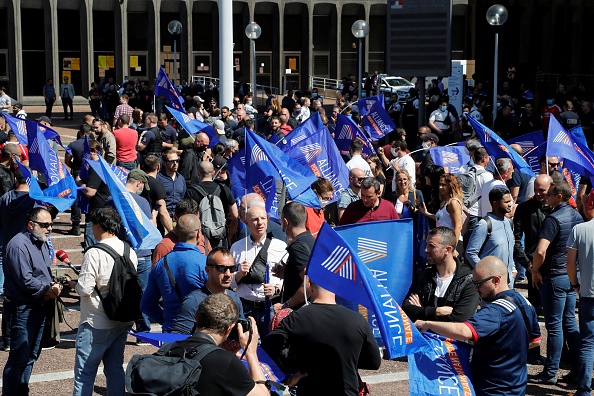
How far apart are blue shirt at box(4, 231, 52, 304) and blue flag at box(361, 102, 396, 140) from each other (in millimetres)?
10247

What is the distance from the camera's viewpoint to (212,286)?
639 cm

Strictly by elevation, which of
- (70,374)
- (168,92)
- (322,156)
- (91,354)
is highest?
(168,92)

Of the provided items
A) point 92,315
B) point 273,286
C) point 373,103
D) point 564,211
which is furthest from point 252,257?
point 373,103

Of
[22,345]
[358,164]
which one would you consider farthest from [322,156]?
[22,345]

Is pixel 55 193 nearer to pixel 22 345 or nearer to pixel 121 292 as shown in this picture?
pixel 22 345

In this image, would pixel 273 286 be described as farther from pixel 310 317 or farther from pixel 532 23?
pixel 532 23

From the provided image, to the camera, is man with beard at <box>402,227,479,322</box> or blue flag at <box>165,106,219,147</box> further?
blue flag at <box>165,106,219,147</box>

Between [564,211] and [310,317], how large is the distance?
3.94 meters

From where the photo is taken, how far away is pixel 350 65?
164ft

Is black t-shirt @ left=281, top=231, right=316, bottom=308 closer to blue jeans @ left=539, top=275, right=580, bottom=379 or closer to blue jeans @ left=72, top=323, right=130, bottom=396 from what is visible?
blue jeans @ left=72, top=323, right=130, bottom=396

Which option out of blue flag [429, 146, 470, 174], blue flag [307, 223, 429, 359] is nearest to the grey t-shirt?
blue flag [307, 223, 429, 359]

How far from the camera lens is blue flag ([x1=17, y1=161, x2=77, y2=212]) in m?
9.77

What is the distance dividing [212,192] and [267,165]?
43.2 inches

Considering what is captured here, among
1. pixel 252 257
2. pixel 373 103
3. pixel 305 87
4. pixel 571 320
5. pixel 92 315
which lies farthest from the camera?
pixel 305 87
